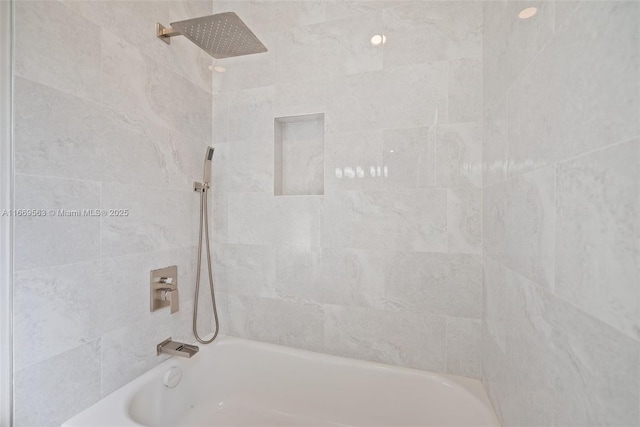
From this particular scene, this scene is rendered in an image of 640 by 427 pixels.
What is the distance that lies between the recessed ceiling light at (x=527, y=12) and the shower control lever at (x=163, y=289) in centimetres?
172

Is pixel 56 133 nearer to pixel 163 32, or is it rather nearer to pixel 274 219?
pixel 163 32

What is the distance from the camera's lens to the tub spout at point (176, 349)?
142cm

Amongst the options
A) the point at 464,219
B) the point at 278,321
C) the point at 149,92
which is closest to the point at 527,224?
the point at 464,219

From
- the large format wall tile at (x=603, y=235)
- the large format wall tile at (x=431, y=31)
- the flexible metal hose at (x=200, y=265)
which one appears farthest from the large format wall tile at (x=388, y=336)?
the large format wall tile at (x=431, y=31)

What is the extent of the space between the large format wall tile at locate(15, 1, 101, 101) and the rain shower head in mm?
335

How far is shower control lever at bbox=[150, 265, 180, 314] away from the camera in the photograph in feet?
4.58

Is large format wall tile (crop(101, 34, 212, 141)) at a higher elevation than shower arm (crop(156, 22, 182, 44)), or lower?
lower

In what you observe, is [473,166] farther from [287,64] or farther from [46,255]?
[46,255]

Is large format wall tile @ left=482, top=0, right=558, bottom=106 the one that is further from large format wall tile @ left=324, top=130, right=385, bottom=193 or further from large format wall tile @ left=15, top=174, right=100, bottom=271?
large format wall tile @ left=15, top=174, right=100, bottom=271

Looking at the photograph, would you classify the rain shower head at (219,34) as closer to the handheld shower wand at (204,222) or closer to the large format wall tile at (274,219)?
the handheld shower wand at (204,222)

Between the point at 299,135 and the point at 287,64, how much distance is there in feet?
1.29

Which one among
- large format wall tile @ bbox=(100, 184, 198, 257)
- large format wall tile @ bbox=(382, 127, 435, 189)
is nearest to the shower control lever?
large format wall tile @ bbox=(100, 184, 198, 257)

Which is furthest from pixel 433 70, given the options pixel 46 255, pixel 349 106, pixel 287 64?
pixel 46 255
